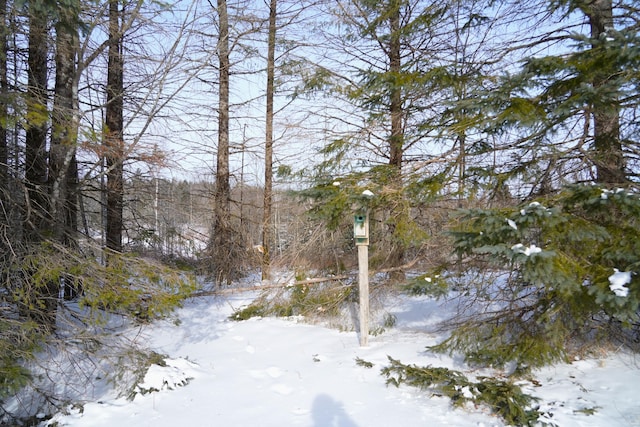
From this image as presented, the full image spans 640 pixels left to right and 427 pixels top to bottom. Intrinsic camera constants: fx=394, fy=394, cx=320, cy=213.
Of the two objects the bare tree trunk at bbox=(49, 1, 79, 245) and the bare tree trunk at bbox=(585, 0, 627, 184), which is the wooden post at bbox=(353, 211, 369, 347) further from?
the bare tree trunk at bbox=(49, 1, 79, 245)

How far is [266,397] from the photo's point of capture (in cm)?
451

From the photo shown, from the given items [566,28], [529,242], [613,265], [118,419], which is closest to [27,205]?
[118,419]

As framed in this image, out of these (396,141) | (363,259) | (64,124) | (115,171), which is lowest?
(363,259)

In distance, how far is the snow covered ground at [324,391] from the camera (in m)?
3.74

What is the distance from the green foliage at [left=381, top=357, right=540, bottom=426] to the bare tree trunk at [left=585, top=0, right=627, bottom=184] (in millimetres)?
2585

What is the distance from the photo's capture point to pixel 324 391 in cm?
458

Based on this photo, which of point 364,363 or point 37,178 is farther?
point 37,178

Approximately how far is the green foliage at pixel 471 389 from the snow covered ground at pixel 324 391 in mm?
95

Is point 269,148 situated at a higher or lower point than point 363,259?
higher

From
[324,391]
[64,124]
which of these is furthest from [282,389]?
[64,124]

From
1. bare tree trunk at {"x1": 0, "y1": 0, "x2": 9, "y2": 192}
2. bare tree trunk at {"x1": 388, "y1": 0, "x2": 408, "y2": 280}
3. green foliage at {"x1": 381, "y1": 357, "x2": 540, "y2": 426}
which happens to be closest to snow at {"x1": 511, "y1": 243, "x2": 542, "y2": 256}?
green foliage at {"x1": 381, "y1": 357, "x2": 540, "y2": 426}

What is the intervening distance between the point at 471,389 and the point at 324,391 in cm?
162

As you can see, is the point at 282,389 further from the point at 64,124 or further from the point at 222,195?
the point at 222,195

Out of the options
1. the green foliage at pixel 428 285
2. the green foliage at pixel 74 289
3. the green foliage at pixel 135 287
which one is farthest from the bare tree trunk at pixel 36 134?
the green foliage at pixel 428 285
